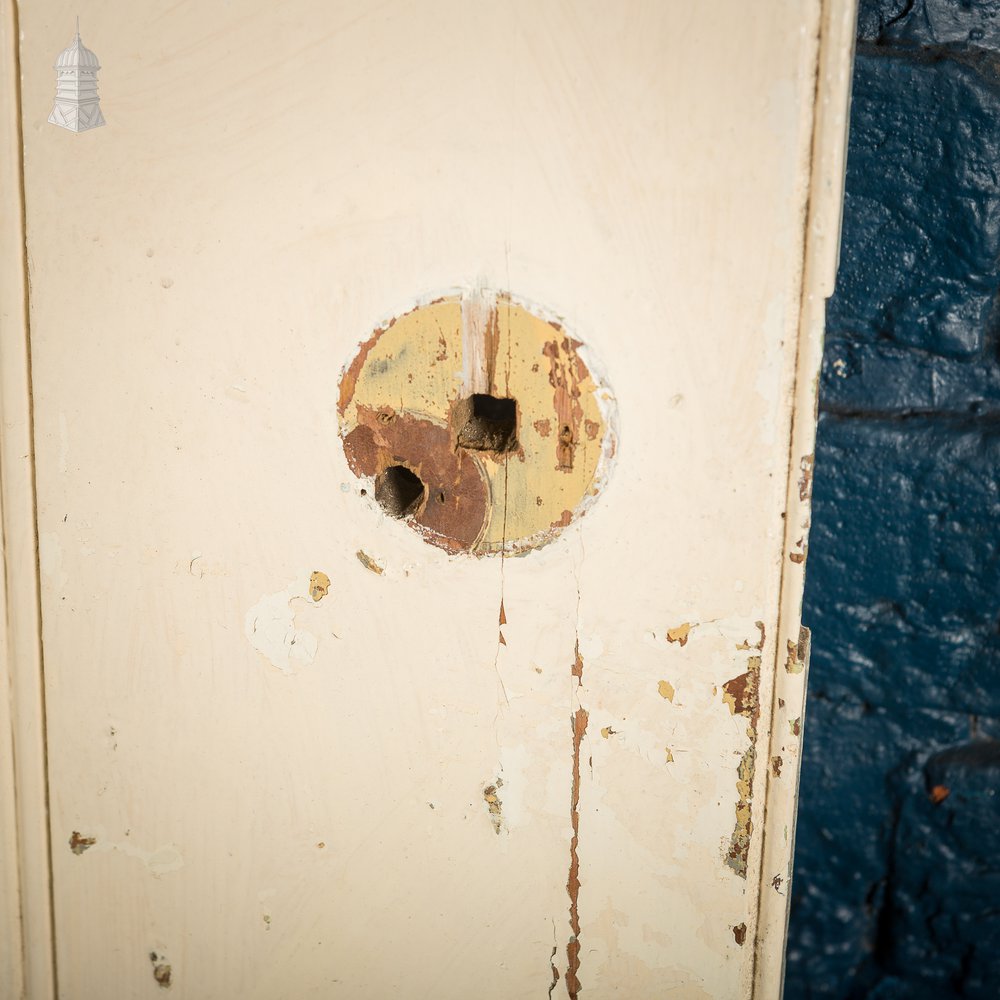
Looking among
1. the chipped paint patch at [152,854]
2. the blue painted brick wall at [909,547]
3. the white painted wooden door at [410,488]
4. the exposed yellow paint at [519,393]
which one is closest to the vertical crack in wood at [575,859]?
the white painted wooden door at [410,488]

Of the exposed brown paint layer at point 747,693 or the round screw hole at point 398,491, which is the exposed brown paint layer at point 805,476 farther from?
the round screw hole at point 398,491

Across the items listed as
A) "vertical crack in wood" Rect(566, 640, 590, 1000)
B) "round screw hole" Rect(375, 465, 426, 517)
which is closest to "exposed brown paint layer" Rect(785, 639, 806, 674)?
"vertical crack in wood" Rect(566, 640, 590, 1000)

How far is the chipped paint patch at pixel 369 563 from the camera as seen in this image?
51 cm

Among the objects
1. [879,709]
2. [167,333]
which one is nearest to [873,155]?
[879,709]

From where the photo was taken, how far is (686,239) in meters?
0.46

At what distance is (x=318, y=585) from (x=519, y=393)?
0.18 m

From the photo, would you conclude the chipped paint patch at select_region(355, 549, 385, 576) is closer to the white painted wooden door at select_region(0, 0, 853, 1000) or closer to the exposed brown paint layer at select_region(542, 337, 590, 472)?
the white painted wooden door at select_region(0, 0, 853, 1000)

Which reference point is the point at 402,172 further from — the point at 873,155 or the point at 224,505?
the point at 873,155

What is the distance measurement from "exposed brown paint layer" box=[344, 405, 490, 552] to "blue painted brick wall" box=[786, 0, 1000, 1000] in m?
0.54

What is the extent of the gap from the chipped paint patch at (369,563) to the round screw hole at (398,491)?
0.03 metres

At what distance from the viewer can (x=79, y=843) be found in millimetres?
573

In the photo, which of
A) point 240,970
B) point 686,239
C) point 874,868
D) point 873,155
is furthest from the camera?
point 874,868

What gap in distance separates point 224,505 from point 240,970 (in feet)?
1.10

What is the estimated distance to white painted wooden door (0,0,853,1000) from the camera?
0.46 meters
